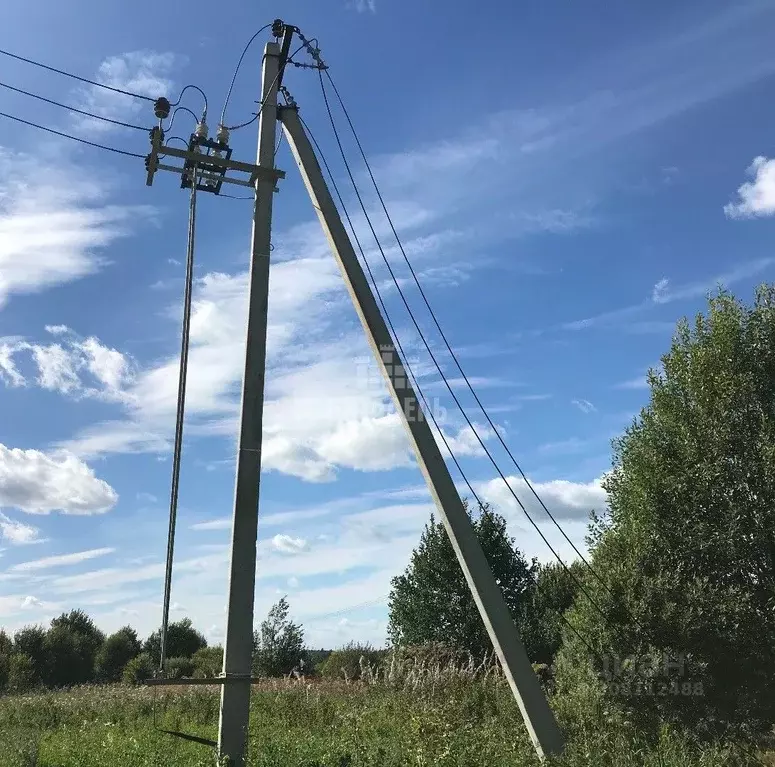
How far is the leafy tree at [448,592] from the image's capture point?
90.5 ft

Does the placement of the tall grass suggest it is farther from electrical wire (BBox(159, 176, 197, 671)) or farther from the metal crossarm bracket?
the metal crossarm bracket

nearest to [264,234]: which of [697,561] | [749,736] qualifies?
[697,561]

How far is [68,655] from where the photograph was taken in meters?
44.7

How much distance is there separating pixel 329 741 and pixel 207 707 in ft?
22.9

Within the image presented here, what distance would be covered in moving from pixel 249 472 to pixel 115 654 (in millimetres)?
44225

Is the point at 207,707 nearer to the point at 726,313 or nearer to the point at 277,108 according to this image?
the point at 277,108

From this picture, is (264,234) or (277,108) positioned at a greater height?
(277,108)

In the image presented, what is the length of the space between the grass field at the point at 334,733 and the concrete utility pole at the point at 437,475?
70 centimetres

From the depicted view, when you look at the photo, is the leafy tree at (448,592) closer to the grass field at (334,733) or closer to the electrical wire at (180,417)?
the grass field at (334,733)

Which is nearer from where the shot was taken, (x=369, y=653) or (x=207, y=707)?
(x=207, y=707)

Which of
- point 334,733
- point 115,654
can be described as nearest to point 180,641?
point 115,654

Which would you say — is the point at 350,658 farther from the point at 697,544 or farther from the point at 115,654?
the point at 115,654

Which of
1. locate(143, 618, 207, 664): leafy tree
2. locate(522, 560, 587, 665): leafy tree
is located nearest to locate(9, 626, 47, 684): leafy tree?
locate(143, 618, 207, 664): leafy tree

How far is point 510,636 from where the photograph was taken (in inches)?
323
